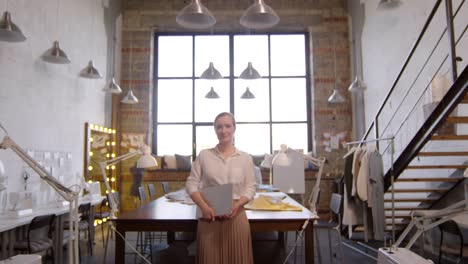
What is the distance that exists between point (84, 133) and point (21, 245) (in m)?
3.16

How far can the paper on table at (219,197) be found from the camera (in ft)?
7.28

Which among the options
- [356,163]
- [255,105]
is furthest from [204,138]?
[356,163]

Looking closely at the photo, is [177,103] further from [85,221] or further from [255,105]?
[85,221]

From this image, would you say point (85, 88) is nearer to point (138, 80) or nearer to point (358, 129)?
point (138, 80)

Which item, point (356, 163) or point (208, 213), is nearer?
point (208, 213)

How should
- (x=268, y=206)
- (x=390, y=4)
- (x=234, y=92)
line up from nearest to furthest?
1. (x=268, y=206)
2. (x=390, y=4)
3. (x=234, y=92)

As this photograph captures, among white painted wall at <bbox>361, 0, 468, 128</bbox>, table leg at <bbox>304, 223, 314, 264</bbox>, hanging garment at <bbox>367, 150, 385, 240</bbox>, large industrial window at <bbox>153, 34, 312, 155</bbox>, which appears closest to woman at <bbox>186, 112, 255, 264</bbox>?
table leg at <bbox>304, 223, 314, 264</bbox>

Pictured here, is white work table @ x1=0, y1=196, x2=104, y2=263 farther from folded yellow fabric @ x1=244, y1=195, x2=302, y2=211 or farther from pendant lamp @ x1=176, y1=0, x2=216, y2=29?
pendant lamp @ x1=176, y1=0, x2=216, y2=29

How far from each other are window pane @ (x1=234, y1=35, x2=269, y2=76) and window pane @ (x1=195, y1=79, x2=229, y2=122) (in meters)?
0.50

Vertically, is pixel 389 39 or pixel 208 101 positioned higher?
pixel 389 39

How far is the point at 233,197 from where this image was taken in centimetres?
238

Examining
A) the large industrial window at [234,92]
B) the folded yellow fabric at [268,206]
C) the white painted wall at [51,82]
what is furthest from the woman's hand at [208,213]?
the large industrial window at [234,92]

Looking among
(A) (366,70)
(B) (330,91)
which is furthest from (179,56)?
(A) (366,70)

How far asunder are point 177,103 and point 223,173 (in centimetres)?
668
